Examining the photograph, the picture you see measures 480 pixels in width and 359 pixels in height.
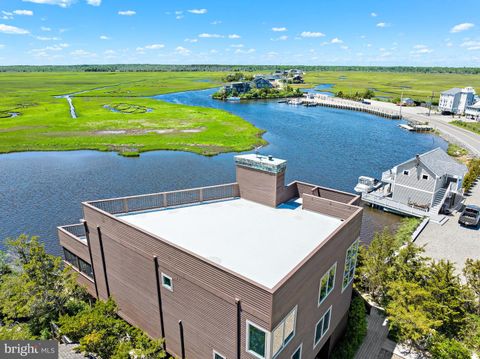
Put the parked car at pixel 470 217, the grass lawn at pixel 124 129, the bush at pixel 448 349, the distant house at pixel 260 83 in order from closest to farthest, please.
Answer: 1. the bush at pixel 448 349
2. the parked car at pixel 470 217
3. the grass lawn at pixel 124 129
4. the distant house at pixel 260 83

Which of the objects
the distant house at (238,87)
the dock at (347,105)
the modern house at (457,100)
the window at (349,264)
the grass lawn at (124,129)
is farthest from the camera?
the distant house at (238,87)

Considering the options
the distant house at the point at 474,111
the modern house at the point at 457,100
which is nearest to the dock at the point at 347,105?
the modern house at the point at 457,100

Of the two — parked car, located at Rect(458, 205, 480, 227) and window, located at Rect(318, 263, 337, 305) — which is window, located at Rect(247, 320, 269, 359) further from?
parked car, located at Rect(458, 205, 480, 227)

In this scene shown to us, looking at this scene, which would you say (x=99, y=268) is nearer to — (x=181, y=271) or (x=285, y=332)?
(x=181, y=271)

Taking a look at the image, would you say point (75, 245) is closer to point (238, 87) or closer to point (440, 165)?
point (440, 165)

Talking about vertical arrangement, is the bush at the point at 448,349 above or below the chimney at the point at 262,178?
below

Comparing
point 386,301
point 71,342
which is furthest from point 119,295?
point 386,301

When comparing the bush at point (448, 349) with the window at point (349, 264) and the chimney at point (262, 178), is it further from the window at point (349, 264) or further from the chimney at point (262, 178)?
the chimney at point (262, 178)
